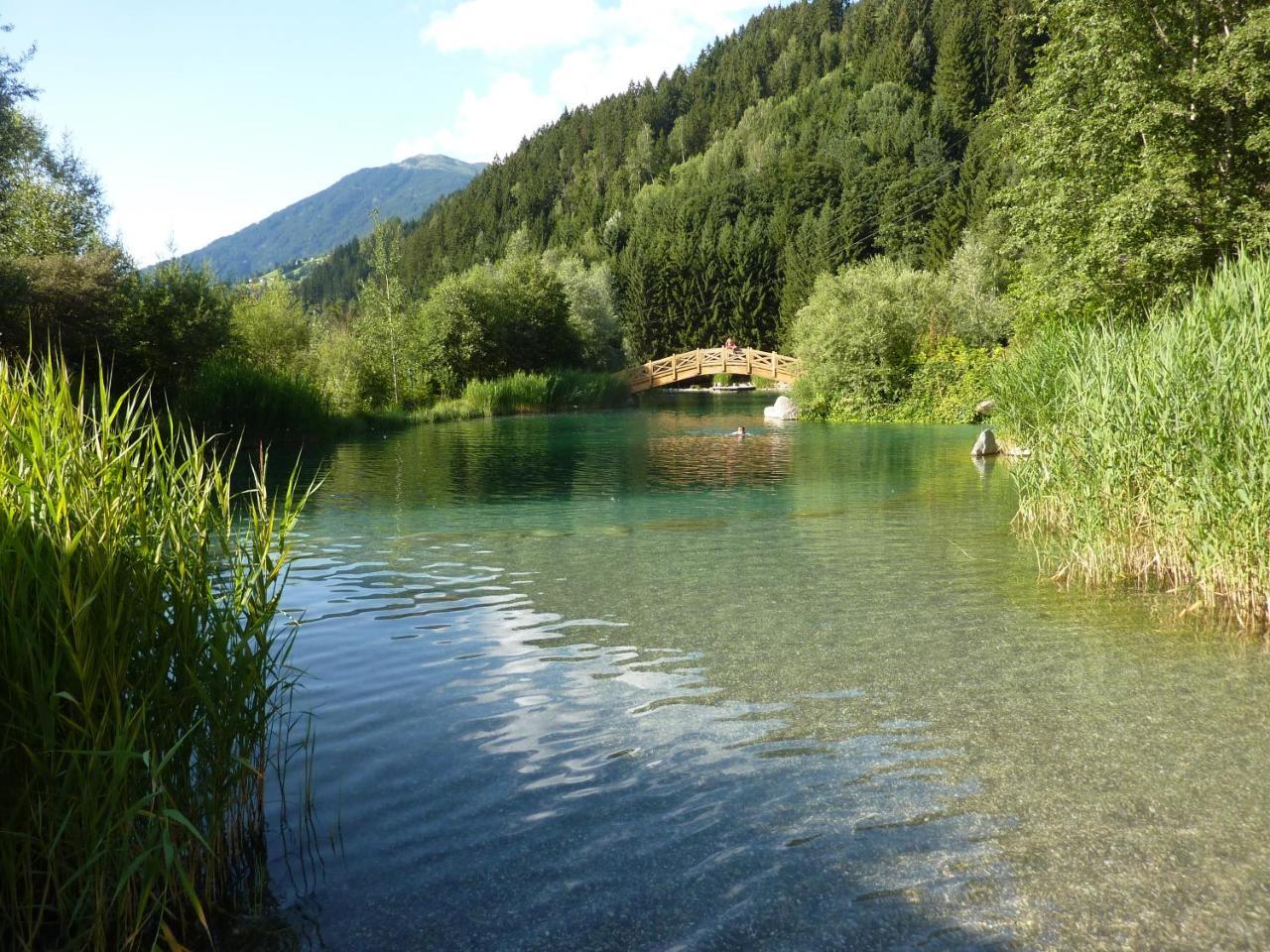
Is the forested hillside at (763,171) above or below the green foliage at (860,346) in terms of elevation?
above

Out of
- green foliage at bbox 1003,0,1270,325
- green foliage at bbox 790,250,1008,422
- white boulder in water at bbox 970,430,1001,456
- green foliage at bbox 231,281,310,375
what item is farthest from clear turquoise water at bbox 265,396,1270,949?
green foliage at bbox 231,281,310,375

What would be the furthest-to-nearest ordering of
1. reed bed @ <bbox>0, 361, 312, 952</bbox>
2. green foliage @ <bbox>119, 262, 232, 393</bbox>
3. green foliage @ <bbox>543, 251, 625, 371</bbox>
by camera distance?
green foliage @ <bbox>543, 251, 625, 371</bbox> < green foliage @ <bbox>119, 262, 232, 393</bbox> < reed bed @ <bbox>0, 361, 312, 952</bbox>

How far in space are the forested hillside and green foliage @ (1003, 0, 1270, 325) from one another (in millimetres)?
28544

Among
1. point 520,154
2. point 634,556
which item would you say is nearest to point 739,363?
point 634,556

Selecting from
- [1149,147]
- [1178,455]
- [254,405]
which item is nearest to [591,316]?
[254,405]

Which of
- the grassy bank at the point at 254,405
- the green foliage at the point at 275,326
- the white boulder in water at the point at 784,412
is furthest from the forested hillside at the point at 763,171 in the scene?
the grassy bank at the point at 254,405

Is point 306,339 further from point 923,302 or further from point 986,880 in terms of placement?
point 986,880

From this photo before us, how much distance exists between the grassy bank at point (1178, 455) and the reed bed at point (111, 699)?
237 inches

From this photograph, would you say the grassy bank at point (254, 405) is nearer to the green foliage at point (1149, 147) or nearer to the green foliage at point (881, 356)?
the green foliage at point (881, 356)

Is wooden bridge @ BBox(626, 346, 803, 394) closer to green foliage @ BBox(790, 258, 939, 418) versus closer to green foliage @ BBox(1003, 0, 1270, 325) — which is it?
green foliage @ BBox(790, 258, 939, 418)

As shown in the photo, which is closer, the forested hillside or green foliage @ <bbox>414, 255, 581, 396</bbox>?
green foliage @ <bbox>414, 255, 581, 396</bbox>

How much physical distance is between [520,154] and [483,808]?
133144 millimetres

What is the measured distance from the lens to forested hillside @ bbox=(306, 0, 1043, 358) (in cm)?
7350

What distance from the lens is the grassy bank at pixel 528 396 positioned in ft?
110
